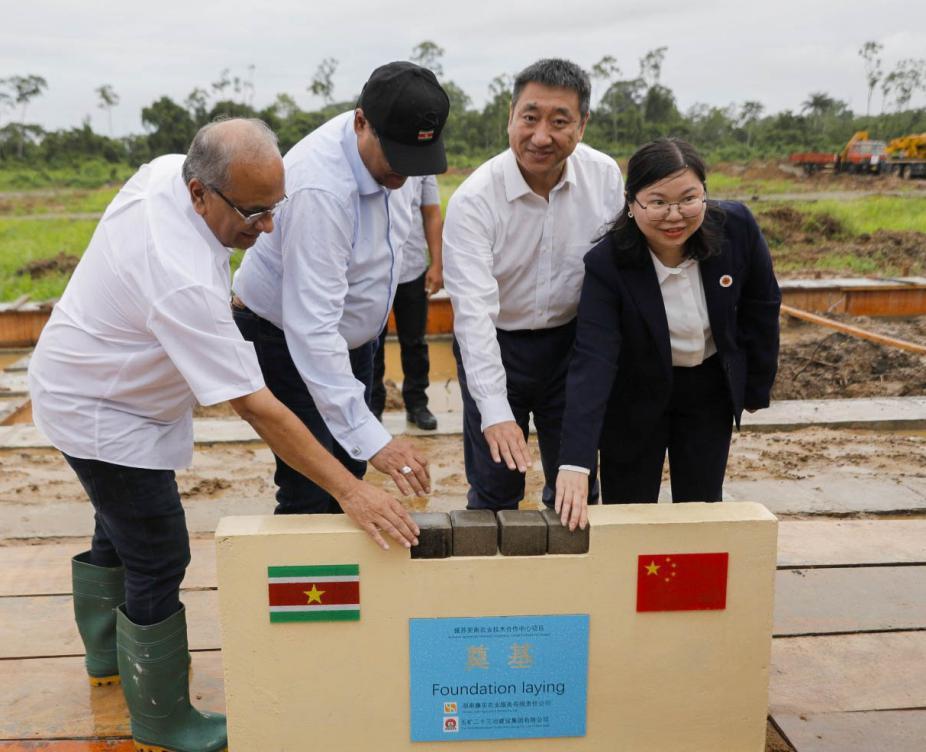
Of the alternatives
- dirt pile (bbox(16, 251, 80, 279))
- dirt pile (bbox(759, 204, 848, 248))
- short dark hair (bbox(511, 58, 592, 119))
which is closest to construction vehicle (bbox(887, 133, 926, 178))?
dirt pile (bbox(759, 204, 848, 248))

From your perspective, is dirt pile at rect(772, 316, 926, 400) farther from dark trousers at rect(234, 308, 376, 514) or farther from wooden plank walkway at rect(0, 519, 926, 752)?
dark trousers at rect(234, 308, 376, 514)

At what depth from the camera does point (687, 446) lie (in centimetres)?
224

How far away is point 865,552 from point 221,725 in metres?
2.10

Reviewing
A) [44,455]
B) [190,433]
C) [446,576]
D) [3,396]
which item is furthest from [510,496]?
[3,396]

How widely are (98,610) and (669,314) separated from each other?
1.55 m

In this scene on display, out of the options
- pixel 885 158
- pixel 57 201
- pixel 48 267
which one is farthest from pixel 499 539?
pixel 885 158

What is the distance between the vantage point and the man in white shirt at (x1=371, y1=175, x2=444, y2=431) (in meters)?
4.61

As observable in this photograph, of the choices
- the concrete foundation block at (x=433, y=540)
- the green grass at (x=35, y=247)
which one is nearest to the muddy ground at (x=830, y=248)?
the green grass at (x=35, y=247)

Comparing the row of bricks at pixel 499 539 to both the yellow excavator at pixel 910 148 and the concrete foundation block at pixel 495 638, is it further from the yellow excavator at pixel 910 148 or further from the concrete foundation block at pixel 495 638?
the yellow excavator at pixel 910 148

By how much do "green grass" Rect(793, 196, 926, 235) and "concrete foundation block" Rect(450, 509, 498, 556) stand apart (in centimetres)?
1427

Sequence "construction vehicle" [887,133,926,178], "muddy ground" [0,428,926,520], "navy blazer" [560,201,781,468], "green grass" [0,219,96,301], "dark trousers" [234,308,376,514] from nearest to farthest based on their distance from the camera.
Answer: "navy blazer" [560,201,781,468], "dark trousers" [234,308,376,514], "muddy ground" [0,428,926,520], "green grass" [0,219,96,301], "construction vehicle" [887,133,926,178]

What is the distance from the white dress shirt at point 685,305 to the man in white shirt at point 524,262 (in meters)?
A: 0.30

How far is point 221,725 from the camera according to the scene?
2027mm

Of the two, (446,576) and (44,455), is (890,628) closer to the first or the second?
(446,576)
